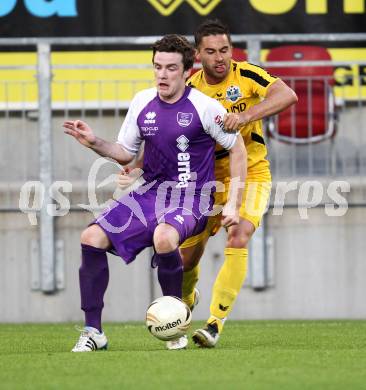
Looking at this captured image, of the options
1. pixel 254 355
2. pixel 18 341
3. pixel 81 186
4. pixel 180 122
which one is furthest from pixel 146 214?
pixel 81 186

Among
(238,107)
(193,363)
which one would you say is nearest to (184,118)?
(238,107)

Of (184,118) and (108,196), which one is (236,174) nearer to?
(184,118)

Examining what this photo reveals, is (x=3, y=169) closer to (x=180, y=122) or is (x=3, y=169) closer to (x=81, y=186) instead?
(x=81, y=186)

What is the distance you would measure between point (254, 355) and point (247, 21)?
18.4 ft

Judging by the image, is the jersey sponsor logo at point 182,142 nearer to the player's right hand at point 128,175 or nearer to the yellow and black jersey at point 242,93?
the player's right hand at point 128,175

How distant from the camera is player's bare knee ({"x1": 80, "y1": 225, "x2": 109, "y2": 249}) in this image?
24.0ft

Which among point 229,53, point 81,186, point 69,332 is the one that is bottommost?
point 69,332

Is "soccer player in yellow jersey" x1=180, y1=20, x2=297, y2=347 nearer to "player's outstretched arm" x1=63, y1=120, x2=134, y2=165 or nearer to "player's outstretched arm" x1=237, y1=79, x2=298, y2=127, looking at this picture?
"player's outstretched arm" x1=237, y1=79, x2=298, y2=127

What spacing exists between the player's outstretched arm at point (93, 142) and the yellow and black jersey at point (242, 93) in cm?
74

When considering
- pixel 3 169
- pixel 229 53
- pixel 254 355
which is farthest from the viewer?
pixel 3 169

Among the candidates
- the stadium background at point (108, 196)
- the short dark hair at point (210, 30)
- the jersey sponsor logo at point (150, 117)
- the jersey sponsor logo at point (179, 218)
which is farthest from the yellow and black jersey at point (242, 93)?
the stadium background at point (108, 196)

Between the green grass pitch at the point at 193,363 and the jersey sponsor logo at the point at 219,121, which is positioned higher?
the jersey sponsor logo at the point at 219,121

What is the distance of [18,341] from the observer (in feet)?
28.2

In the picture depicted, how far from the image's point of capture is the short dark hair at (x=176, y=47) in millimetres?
7453
